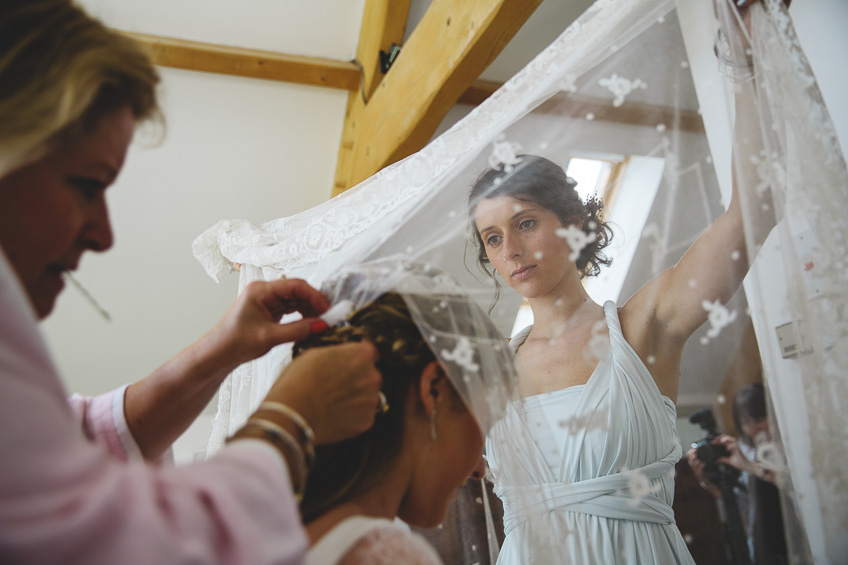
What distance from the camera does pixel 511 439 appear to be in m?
1.09

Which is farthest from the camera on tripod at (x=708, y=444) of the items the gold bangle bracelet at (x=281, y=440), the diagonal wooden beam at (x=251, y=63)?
the diagonal wooden beam at (x=251, y=63)

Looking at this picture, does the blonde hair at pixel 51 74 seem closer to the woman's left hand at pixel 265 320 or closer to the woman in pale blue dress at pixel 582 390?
the woman's left hand at pixel 265 320

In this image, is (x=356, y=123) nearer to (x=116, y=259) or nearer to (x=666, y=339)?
(x=116, y=259)

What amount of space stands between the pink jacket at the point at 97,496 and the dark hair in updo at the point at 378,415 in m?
0.29

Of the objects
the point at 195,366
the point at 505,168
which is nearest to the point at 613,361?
the point at 505,168

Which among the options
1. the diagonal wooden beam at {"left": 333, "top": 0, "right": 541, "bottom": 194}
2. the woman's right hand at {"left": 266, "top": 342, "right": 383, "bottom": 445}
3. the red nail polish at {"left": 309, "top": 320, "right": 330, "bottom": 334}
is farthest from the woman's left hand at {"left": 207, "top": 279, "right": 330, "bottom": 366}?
the diagonal wooden beam at {"left": 333, "top": 0, "right": 541, "bottom": 194}

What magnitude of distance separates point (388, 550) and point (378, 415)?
22cm

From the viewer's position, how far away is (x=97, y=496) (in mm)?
444

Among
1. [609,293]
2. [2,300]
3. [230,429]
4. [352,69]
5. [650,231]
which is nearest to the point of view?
[2,300]

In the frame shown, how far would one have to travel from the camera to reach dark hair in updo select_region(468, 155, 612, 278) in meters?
1.04

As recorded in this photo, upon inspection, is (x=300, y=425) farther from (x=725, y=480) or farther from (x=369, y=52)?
(x=369, y=52)

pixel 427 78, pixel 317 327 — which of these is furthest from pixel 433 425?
pixel 427 78

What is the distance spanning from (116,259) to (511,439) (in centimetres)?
258

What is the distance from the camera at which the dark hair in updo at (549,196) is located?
1.04 metres
